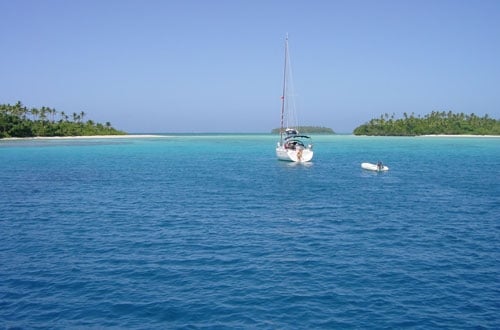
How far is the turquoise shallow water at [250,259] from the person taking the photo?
47.2 feet

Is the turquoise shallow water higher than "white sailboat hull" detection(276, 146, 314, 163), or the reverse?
"white sailboat hull" detection(276, 146, 314, 163)

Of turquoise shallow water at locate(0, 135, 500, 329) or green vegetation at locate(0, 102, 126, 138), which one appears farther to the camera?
green vegetation at locate(0, 102, 126, 138)

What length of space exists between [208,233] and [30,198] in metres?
20.1

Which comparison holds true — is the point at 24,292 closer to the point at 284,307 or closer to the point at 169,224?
the point at 284,307

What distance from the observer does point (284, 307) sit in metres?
14.8

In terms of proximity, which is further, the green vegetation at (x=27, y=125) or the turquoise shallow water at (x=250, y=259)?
the green vegetation at (x=27, y=125)

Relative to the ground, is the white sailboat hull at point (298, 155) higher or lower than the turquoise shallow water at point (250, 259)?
higher

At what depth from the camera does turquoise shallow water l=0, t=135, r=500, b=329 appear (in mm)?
14398

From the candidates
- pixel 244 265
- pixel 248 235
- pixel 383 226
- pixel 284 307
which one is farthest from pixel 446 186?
pixel 284 307

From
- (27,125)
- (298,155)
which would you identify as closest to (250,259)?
(298,155)

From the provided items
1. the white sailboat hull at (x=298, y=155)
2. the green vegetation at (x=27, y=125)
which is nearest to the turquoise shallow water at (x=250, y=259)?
the white sailboat hull at (x=298, y=155)

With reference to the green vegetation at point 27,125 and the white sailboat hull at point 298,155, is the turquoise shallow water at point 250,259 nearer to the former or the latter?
the white sailboat hull at point 298,155

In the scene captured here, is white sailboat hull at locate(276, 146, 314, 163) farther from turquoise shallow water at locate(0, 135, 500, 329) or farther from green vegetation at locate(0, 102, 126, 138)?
green vegetation at locate(0, 102, 126, 138)

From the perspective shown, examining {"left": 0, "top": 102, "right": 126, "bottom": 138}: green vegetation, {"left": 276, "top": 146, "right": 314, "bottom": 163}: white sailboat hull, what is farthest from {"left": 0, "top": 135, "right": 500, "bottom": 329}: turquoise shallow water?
{"left": 0, "top": 102, "right": 126, "bottom": 138}: green vegetation
